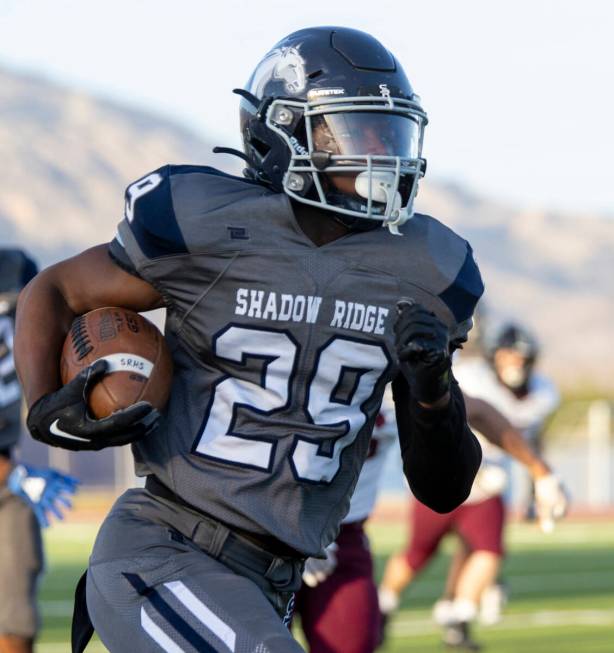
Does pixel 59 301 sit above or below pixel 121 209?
above

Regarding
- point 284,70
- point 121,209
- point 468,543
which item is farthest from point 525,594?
point 121,209

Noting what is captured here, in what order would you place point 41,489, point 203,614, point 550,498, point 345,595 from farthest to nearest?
point 41,489 < point 345,595 < point 550,498 < point 203,614

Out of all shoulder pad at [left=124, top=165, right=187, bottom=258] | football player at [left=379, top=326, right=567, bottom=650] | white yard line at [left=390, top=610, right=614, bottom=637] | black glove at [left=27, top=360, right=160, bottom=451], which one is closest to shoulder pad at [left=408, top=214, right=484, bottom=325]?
shoulder pad at [left=124, top=165, right=187, bottom=258]

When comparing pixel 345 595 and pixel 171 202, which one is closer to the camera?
pixel 171 202

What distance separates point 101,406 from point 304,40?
1030 mm

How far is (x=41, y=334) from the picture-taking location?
3.72 meters

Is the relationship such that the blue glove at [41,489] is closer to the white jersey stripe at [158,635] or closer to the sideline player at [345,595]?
the sideline player at [345,595]

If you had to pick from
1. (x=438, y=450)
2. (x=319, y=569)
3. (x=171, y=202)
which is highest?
(x=171, y=202)

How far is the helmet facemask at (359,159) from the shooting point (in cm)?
370

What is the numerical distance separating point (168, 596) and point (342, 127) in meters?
1.12

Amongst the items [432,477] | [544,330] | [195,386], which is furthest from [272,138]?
[544,330]

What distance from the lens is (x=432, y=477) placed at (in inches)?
147

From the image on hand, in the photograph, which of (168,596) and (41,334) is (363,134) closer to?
(41,334)

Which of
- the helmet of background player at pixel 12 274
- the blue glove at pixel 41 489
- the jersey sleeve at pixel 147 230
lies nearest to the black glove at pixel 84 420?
the jersey sleeve at pixel 147 230
